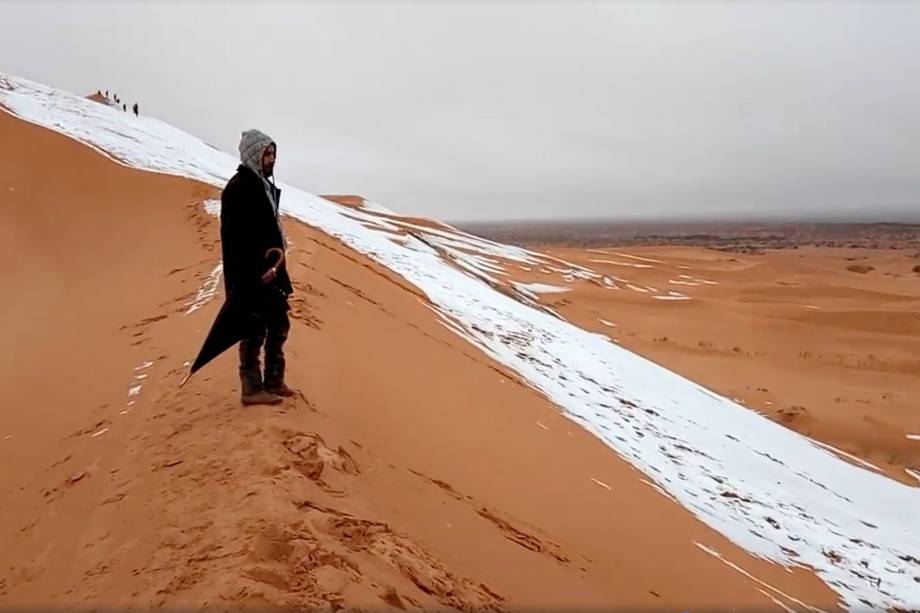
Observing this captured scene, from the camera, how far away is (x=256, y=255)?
3750mm

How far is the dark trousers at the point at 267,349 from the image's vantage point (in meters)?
3.82

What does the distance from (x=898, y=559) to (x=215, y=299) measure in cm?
700

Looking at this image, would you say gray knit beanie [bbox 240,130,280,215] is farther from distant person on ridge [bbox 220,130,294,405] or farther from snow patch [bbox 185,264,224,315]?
snow patch [bbox 185,264,224,315]

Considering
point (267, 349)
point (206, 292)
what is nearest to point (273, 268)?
point (267, 349)

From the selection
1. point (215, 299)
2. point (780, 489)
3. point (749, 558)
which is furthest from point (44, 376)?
point (780, 489)

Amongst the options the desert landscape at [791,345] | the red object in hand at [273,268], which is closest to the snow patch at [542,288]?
the desert landscape at [791,345]

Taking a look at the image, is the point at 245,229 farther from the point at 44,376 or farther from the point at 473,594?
the point at 44,376

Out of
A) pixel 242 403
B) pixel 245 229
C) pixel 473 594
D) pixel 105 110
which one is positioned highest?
pixel 105 110

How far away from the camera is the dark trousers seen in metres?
3.82

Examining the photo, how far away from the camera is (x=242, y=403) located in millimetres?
3906

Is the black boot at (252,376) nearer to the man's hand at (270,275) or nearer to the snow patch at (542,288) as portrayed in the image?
the man's hand at (270,275)

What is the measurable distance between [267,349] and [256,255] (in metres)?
0.57

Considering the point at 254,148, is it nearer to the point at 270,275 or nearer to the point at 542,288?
the point at 270,275

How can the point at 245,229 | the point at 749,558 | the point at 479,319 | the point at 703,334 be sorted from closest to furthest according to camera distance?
1. the point at 245,229
2. the point at 749,558
3. the point at 479,319
4. the point at 703,334
